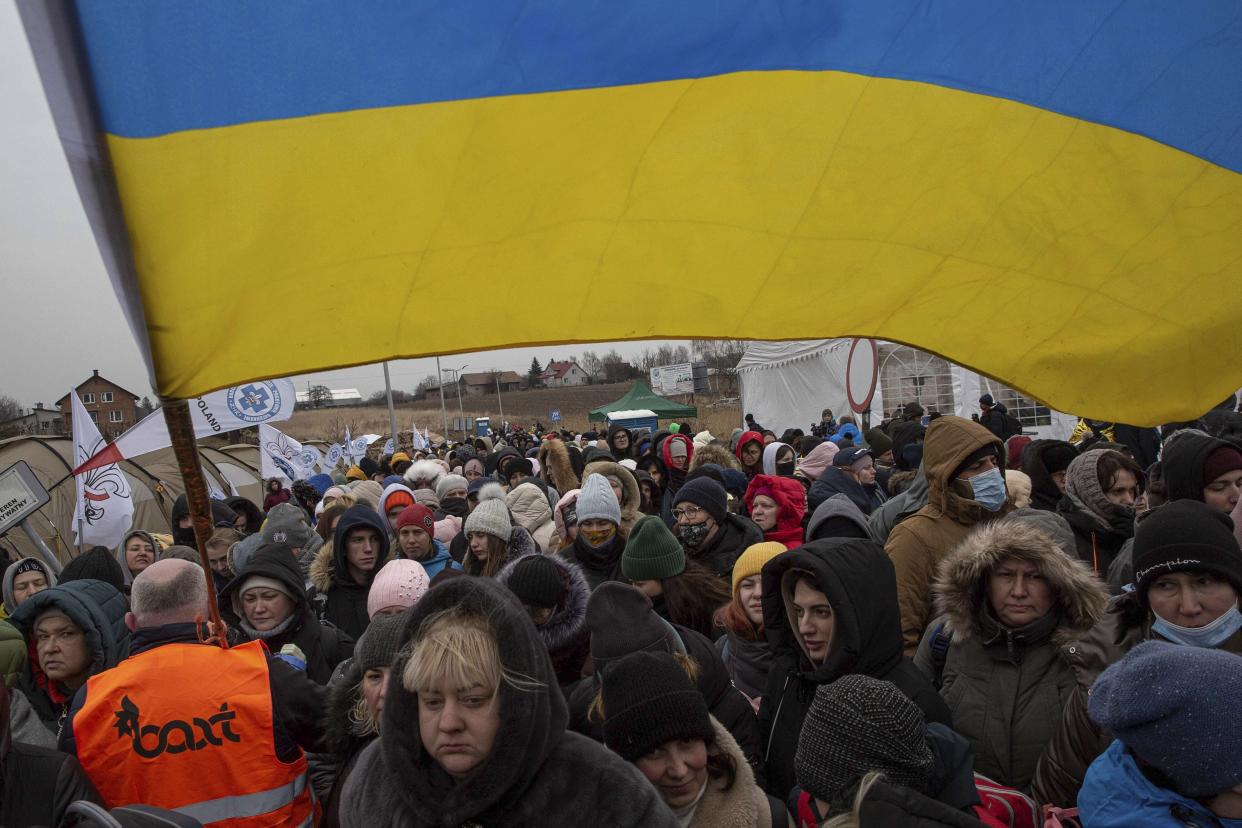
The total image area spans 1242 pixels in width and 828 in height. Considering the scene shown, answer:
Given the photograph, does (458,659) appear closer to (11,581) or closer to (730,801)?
(730,801)

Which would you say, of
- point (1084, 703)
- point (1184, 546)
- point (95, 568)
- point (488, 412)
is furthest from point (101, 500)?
point (488, 412)

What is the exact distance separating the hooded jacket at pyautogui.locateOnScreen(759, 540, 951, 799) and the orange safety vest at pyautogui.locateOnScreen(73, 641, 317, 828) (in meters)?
1.67

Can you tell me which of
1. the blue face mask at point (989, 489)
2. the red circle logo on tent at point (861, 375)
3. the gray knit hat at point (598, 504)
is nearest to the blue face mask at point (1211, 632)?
the blue face mask at point (989, 489)

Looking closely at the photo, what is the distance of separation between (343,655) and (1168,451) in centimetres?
415

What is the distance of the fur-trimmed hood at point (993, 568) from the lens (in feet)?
9.64

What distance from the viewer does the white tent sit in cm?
1995

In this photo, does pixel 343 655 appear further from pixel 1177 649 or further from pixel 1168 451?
pixel 1168 451

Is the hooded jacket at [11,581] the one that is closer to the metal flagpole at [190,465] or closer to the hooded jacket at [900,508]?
the metal flagpole at [190,465]

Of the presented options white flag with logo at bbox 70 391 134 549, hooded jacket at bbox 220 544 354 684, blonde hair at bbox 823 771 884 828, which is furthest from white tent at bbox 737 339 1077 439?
blonde hair at bbox 823 771 884 828

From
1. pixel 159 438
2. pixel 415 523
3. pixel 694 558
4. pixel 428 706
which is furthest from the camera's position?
pixel 159 438

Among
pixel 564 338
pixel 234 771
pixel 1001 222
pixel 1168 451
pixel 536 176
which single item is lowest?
pixel 234 771

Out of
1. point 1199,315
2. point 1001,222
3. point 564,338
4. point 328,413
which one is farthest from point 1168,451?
point 328,413

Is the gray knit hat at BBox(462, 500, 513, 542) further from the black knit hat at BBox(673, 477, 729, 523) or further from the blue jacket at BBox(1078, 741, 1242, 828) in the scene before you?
the blue jacket at BBox(1078, 741, 1242, 828)

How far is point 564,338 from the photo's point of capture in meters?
2.64
